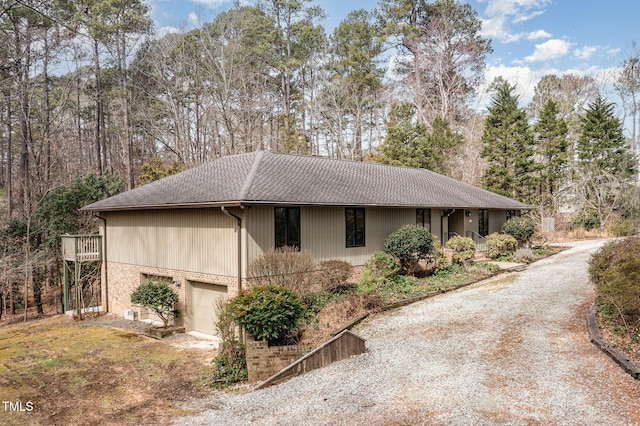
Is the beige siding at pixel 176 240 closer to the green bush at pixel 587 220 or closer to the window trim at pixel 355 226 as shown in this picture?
the window trim at pixel 355 226

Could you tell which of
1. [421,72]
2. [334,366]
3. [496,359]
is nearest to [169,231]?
[334,366]

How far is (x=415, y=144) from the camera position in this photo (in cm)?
3028

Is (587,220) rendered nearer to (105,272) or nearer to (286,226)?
(286,226)

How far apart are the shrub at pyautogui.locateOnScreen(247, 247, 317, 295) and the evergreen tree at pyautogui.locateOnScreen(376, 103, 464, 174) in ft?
65.1

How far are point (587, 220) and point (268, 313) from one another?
32.5 meters

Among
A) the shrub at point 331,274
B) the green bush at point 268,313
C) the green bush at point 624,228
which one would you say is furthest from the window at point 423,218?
the green bush at point 624,228

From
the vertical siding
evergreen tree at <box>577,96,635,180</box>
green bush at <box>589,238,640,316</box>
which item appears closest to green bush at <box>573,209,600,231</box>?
evergreen tree at <box>577,96,635,180</box>

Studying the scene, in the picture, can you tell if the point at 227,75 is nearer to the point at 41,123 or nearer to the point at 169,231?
the point at 41,123

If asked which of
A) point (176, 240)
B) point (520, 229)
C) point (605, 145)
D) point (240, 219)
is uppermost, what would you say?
point (605, 145)

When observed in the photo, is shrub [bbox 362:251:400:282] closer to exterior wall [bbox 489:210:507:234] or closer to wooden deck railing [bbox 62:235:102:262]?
exterior wall [bbox 489:210:507:234]

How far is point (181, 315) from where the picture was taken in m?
13.8

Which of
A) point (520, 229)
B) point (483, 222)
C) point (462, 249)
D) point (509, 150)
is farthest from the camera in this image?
point (509, 150)

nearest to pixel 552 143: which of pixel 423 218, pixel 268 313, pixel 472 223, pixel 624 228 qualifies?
pixel 624 228

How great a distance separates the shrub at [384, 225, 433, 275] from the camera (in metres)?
14.8
